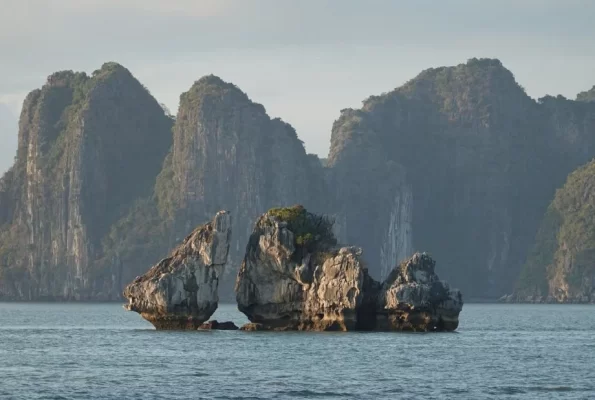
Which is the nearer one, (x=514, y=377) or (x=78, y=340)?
(x=514, y=377)

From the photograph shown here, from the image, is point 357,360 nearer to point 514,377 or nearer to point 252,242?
point 514,377

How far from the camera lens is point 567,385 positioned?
57.4 meters

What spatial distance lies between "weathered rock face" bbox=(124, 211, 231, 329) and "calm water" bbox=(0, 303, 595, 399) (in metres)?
1.39

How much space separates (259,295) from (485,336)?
14594mm

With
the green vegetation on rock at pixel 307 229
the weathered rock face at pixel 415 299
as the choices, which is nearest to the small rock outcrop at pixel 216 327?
the green vegetation on rock at pixel 307 229

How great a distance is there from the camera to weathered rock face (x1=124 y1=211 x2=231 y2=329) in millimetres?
81062

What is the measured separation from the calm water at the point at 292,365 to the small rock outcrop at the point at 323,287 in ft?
4.86

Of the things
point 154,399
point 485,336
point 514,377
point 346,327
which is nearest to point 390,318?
point 346,327

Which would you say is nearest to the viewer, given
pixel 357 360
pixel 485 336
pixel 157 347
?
pixel 357 360

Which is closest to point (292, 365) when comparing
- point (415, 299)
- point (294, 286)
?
point (415, 299)

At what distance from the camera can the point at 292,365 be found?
6391cm

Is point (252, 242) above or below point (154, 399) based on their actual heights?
above

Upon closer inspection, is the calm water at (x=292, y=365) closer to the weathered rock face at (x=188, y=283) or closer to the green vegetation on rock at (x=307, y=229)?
the weathered rock face at (x=188, y=283)

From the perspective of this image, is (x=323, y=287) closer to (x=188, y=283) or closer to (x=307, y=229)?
(x=307, y=229)
